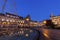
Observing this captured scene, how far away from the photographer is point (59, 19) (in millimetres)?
79375

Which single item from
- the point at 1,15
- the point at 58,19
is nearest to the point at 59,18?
the point at 58,19

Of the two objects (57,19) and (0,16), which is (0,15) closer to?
(0,16)

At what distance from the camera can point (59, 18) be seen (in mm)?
80125

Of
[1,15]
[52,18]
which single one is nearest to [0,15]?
[1,15]

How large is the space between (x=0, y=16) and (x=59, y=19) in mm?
31795

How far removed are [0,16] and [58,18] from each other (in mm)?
31733

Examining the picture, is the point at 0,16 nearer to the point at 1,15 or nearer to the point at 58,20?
the point at 1,15

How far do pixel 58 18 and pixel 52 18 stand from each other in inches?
198

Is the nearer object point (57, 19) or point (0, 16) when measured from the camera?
point (0, 16)

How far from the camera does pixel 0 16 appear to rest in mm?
75688

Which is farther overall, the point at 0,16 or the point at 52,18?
the point at 52,18

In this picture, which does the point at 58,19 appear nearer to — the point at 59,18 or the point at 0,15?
the point at 59,18

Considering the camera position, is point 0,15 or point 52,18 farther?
point 52,18

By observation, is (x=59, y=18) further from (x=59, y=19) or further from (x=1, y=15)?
(x=1, y=15)
